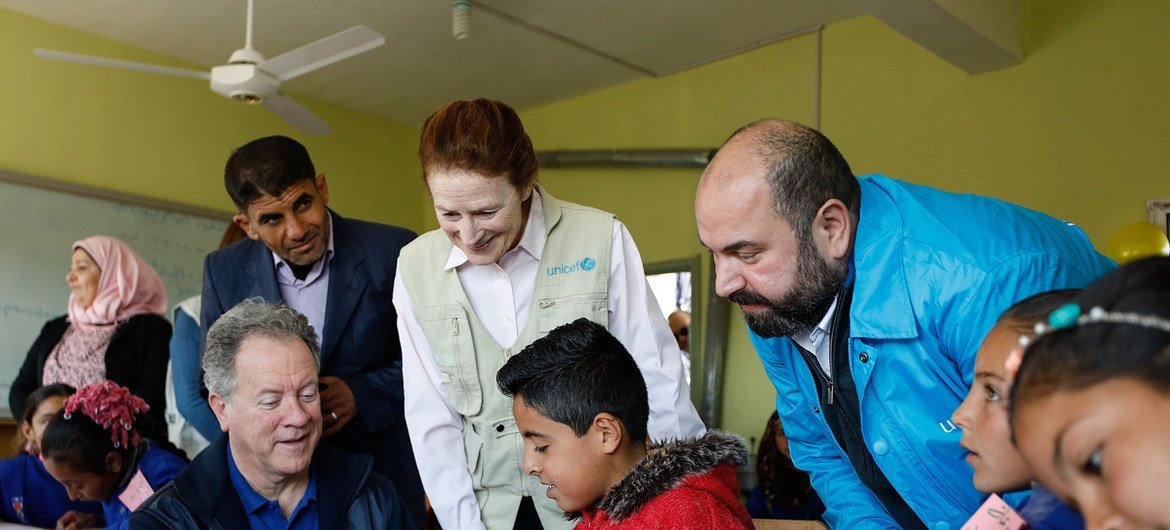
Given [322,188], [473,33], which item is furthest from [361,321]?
[473,33]

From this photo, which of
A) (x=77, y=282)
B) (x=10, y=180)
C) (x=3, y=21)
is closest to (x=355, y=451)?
(x=77, y=282)

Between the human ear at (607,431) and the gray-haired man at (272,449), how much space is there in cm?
60

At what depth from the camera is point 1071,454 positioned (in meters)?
0.91

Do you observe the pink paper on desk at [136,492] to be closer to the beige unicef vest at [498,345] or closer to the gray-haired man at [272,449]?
the gray-haired man at [272,449]

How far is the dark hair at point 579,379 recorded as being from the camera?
188cm

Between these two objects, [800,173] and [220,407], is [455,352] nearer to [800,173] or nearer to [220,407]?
[220,407]

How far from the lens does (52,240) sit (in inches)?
206

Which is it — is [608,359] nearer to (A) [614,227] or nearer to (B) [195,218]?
(A) [614,227]

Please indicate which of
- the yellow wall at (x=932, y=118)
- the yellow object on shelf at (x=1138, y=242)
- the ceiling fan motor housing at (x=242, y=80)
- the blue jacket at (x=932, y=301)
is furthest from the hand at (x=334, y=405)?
the yellow wall at (x=932, y=118)

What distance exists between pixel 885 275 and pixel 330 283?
1.39 meters

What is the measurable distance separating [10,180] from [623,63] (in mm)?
3303

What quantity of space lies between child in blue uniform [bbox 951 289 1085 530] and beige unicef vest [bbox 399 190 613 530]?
876mm

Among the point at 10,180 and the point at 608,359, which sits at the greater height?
the point at 10,180

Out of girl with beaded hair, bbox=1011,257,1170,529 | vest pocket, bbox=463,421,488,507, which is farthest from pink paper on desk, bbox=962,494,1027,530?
vest pocket, bbox=463,421,488,507
